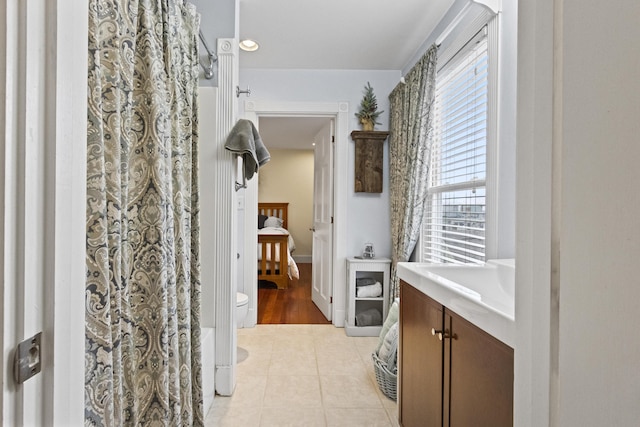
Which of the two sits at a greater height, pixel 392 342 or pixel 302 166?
pixel 302 166

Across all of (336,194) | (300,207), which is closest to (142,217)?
(336,194)

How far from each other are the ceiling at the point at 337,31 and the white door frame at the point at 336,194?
0.37 meters

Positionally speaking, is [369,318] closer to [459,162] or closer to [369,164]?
[369,164]

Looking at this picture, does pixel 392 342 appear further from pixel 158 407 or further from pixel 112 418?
pixel 112 418

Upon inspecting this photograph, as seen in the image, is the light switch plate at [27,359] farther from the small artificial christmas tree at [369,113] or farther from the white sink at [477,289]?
the small artificial christmas tree at [369,113]

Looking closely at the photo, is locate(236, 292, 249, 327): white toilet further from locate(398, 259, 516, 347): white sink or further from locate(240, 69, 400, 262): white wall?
locate(398, 259, 516, 347): white sink

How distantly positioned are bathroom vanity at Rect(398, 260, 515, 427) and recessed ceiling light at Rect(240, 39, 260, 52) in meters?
2.21

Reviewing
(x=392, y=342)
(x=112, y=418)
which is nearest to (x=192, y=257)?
(x=112, y=418)

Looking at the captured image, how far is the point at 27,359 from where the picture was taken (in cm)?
43

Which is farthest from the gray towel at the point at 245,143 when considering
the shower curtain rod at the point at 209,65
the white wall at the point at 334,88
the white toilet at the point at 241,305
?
the white wall at the point at 334,88

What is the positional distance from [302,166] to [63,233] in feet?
22.6

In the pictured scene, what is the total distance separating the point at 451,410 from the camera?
111cm

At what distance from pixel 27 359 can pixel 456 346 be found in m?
1.08

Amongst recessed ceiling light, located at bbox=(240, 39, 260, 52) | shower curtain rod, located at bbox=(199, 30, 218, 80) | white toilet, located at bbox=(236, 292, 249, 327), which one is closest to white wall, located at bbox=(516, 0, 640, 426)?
shower curtain rod, located at bbox=(199, 30, 218, 80)
